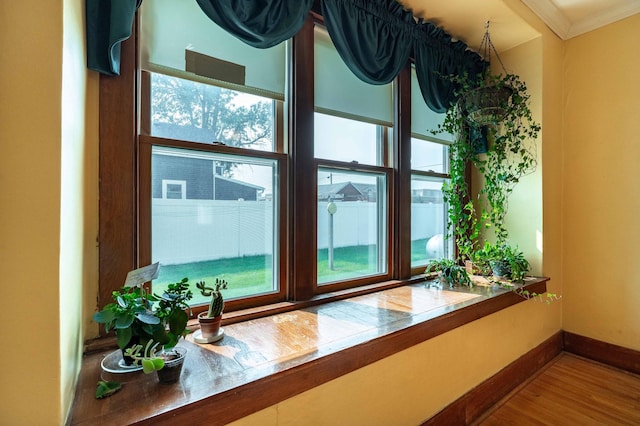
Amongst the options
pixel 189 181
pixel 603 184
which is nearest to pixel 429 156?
pixel 603 184

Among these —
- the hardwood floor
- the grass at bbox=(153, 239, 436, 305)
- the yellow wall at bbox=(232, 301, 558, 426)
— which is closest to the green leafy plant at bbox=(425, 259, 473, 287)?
the yellow wall at bbox=(232, 301, 558, 426)

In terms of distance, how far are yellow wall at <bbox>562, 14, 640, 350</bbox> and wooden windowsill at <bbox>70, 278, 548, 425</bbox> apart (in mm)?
1371

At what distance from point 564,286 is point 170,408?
3.13 metres

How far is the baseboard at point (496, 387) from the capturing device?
5.54 ft

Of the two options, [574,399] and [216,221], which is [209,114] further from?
[574,399]

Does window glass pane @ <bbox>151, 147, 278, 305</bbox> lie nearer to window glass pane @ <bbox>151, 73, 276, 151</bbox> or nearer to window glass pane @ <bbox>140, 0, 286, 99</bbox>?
window glass pane @ <bbox>151, 73, 276, 151</bbox>

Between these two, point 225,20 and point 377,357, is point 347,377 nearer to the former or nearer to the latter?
point 377,357

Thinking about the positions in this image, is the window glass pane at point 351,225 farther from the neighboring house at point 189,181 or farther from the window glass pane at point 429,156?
the neighboring house at point 189,181

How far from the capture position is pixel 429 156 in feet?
8.05

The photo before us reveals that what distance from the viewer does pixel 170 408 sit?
82cm

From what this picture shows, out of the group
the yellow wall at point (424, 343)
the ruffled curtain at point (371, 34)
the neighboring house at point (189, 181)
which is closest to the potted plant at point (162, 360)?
the yellow wall at point (424, 343)

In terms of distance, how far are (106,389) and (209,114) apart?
113 centimetres

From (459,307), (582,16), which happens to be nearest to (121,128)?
(459,307)

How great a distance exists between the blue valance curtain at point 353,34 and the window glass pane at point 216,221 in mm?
455
